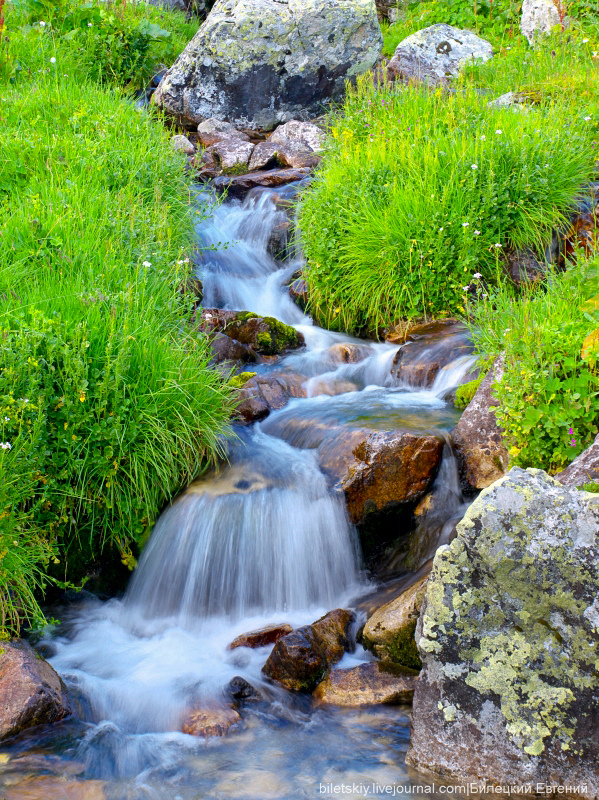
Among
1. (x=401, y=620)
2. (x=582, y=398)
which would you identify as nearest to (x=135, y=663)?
(x=401, y=620)

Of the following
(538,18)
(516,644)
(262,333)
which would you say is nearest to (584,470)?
(516,644)

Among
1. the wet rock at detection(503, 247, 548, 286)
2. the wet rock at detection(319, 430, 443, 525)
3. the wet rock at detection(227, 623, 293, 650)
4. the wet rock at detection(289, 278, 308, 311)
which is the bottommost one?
the wet rock at detection(227, 623, 293, 650)

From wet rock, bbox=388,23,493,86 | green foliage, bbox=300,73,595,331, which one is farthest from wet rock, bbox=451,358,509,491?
wet rock, bbox=388,23,493,86

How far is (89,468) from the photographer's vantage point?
4.26 meters

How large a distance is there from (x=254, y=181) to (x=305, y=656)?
7.80 metres

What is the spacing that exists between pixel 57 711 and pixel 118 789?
595 mm

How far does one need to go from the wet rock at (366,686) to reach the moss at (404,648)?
0.18ft

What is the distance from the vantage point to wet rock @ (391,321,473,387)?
6.01 metres

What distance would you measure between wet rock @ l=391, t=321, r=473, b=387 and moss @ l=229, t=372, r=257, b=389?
1.28 metres

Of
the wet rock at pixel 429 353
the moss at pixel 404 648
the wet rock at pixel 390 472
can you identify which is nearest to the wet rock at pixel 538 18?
the wet rock at pixel 429 353

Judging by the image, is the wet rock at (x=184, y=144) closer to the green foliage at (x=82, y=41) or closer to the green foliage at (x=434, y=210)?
the green foliage at (x=82, y=41)

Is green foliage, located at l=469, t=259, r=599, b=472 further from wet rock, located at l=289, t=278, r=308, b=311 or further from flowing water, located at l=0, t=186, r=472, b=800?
wet rock, located at l=289, t=278, r=308, b=311

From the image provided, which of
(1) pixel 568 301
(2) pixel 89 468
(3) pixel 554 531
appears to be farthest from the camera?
(1) pixel 568 301

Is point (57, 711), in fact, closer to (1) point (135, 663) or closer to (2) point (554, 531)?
(1) point (135, 663)
